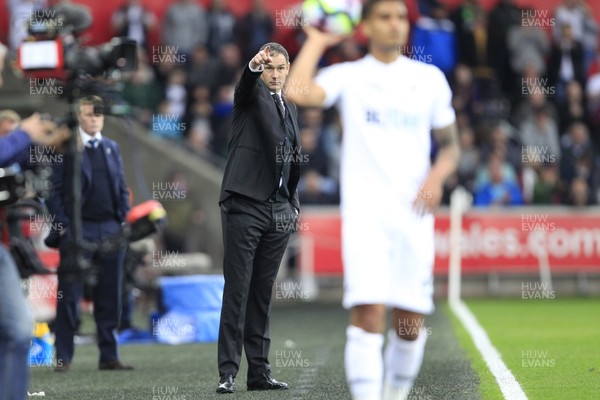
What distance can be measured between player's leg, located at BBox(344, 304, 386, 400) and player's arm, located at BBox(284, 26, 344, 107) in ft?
3.58

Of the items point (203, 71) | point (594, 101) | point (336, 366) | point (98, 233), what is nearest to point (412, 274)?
point (336, 366)

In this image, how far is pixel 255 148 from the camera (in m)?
10.5

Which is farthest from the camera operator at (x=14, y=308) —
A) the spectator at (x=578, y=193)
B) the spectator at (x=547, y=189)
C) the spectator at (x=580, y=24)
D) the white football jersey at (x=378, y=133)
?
the spectator at (x=580, y=24)

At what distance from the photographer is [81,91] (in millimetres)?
8164

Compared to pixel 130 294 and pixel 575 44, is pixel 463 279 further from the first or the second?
pixel 130 294

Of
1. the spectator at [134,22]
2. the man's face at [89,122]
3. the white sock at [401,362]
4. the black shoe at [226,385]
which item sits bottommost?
the black shoe at [226,385]

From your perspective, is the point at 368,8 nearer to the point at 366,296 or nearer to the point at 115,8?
the point at 366,296

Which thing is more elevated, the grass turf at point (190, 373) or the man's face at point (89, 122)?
the man's face at point (89, 122)

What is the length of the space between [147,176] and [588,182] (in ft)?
25.2

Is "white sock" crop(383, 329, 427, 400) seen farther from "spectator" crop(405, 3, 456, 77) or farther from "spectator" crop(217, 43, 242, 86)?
"spectator" crop(217, 43, 242, 86)

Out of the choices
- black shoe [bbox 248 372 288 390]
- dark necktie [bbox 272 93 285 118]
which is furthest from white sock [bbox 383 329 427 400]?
dark necktie [bbox 272 93 285 118]

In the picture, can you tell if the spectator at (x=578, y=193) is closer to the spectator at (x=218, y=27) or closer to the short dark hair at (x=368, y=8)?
the spectator at (x=218, y=27)

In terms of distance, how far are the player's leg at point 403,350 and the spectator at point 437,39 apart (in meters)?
17.0

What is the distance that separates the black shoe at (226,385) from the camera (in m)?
10.0
